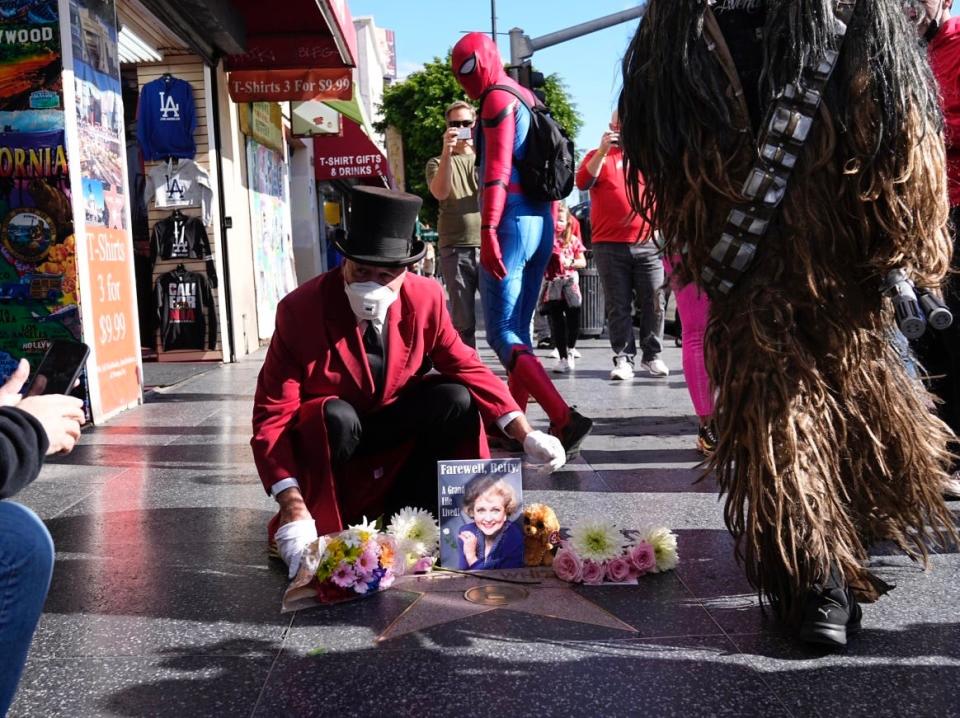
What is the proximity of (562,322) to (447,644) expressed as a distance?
7698 mm

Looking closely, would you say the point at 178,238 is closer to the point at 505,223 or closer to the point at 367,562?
the point at 505,223

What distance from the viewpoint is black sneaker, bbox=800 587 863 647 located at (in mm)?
2471

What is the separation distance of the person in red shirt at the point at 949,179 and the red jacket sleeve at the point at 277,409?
2041mm

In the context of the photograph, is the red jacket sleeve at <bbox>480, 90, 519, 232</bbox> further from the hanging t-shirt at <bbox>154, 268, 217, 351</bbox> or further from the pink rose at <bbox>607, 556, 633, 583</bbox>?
Result: the hanging t-shirt at <bbox>154, 268, 217, 351</bbox>

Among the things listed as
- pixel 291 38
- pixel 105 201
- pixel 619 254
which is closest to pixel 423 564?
pixel 105 201

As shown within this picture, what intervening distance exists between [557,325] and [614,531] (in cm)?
712

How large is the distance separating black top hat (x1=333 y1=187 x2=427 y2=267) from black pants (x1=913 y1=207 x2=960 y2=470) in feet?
6.46

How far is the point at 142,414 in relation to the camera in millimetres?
7016

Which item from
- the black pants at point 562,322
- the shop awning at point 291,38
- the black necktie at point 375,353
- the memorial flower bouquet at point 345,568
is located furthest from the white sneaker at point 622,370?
the memorial flower bouquet at point 345,568

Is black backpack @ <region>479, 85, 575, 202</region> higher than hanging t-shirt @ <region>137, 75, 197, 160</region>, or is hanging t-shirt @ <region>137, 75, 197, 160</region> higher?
hanging t-shirt @ <region>137, 75, 197, 160</region>

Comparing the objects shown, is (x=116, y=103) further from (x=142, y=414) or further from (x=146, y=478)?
(x=146, y=478)

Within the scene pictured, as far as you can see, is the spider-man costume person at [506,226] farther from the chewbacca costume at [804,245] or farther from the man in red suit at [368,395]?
the chewbacca costume at [804,245]

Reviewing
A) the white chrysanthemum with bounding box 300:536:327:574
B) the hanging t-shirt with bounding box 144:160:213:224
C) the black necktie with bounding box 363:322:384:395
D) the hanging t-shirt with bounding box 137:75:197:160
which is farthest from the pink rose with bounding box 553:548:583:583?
the hanging t-shirt with bounding box 137:75:197:160

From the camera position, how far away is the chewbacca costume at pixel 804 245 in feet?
7.95
